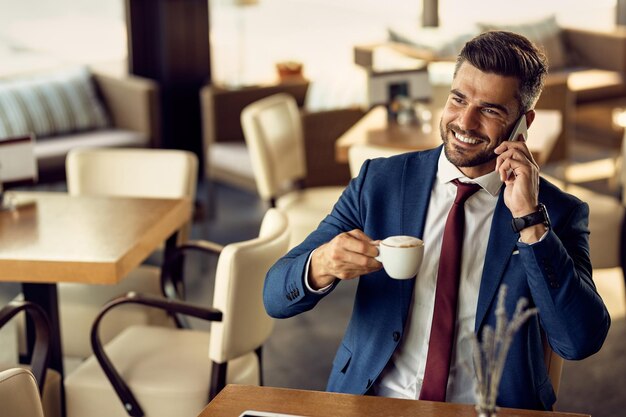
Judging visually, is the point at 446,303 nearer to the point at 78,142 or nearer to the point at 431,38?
the point at 78,142

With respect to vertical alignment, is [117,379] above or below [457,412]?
below

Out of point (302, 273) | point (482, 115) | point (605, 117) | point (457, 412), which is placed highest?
point (482, 115)

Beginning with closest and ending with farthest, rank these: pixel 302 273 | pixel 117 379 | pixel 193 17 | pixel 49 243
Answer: pixel 302 273 < pixel 117 379 < pixel 49 243 < pixel 193 17

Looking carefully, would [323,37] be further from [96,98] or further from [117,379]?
[117,379]

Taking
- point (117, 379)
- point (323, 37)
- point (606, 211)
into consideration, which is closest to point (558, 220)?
point (117, 379)

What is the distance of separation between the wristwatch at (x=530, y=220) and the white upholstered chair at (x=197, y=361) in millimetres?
994

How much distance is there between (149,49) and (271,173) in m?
2.93

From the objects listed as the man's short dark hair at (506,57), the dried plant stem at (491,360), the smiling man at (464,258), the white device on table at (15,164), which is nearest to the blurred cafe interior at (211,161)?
the white device on table at (15,164)

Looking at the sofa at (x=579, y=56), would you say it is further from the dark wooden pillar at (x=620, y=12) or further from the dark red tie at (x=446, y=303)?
the dark red tie at (x=446, y=303)

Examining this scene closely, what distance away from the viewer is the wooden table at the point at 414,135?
4426mm

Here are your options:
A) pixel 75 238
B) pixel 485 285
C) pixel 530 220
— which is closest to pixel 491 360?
pixel 530 220

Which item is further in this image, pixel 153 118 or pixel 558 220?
pixel 153 118

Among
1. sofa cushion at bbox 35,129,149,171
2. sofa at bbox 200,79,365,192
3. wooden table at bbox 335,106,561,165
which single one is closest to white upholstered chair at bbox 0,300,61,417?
wooden table at bbox 335,106,561,165

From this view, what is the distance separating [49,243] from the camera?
130 inches
